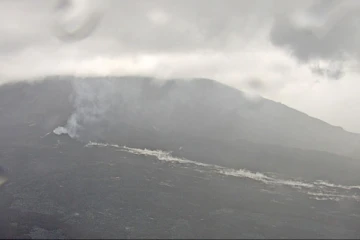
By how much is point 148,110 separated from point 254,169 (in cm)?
8130

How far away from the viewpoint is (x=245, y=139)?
142875 millimetres

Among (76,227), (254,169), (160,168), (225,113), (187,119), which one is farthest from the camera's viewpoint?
(225,113)

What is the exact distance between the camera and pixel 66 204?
218ft

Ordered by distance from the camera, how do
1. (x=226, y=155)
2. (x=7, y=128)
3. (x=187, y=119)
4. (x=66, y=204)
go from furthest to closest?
(x=187, y=119) → (x=7, y=128) → (x=226, y=155) → (x=66, y=204)

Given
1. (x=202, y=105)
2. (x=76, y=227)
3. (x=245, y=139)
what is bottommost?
(x=76, y=227)

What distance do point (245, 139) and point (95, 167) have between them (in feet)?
235

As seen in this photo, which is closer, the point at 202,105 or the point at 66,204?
the point at 66,204

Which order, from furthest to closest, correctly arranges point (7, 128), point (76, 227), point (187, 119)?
1. point (187, 119)
2. point (7, 128)
3. point (76, 227)

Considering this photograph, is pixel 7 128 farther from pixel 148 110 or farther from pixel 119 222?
pixel 119 222

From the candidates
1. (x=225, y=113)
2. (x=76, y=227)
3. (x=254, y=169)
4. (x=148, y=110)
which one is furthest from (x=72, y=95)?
(x=76, y=227)

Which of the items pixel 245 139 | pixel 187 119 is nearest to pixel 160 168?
pixel 245 139

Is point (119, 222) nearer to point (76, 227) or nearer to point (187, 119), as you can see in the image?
point (76, 227)

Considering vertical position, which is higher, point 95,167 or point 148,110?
point 148,110

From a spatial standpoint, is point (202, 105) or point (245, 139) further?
point (202, 105)
